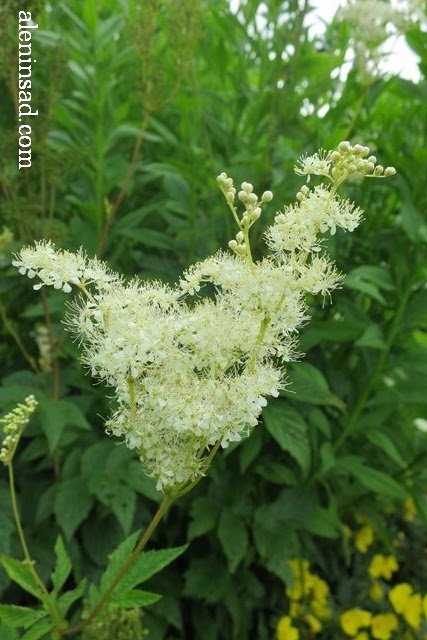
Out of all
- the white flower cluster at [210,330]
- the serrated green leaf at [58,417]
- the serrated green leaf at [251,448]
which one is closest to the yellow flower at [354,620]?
the serrated green leaf at [251,448]

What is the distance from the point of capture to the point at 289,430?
215 cm

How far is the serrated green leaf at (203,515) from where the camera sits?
2262mm

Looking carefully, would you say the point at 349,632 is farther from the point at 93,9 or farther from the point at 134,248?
the point at 93,9

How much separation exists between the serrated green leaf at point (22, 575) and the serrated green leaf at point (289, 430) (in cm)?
83

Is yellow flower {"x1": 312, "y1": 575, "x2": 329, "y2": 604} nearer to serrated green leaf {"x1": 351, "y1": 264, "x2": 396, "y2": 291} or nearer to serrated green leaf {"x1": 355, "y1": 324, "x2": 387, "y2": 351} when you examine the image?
serrated green leaf {"x1": 355, "y1": 324, "x2": 387, "y2": 351}

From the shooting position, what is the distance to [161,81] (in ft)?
6.86

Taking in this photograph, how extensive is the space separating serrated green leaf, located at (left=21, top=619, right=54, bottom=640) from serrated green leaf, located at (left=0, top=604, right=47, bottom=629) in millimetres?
11

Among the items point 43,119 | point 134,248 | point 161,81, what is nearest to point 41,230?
point 43,119

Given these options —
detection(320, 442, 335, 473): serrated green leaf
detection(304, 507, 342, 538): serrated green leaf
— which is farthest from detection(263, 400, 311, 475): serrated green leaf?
detection(304, 507, 342, 538): serrated green leaf

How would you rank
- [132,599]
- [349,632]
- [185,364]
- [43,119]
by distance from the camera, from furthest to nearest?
[349,632]
[43,119]
[132,599]
[185,364]

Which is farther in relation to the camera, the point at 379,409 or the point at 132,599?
the point at 379,409

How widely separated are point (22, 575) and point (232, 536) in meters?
1.02

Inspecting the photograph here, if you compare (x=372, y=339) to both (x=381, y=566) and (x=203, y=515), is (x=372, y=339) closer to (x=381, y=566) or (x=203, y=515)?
(x=203, y=515)

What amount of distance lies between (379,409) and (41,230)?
3.63ft
